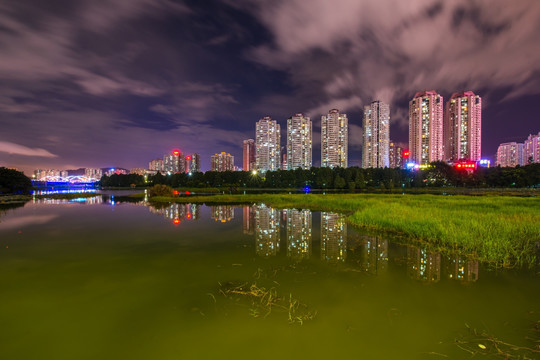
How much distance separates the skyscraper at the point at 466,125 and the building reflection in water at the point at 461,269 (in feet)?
620

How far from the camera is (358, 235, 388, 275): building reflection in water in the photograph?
8852 millimetres

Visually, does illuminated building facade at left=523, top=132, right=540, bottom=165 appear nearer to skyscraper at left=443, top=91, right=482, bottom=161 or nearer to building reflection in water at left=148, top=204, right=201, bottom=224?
skyscraper at left=443, top=91, right=482, bottom=161

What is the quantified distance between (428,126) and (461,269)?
183 metres

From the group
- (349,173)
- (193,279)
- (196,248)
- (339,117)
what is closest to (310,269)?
(193,279)

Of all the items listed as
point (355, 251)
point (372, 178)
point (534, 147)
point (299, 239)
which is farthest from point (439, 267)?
point (534, 147)

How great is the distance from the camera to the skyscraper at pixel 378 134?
168 metres

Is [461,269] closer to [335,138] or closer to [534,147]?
[335,138]

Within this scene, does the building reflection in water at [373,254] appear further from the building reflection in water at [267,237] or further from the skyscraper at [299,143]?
the skyscraper at [299,143]

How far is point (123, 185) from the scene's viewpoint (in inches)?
5896

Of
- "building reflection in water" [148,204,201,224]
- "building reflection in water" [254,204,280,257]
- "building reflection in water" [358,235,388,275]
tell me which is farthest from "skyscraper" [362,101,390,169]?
"building reflection in water" [358,235,388,275]

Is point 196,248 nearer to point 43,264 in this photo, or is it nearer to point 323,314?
point 43,264

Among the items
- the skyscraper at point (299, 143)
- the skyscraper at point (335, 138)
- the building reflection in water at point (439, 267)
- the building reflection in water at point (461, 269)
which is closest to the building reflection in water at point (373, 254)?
the building reflection in water at point (439, 267)

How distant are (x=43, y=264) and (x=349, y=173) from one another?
95.9 metres

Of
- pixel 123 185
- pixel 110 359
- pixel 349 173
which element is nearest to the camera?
pixel 110 359
